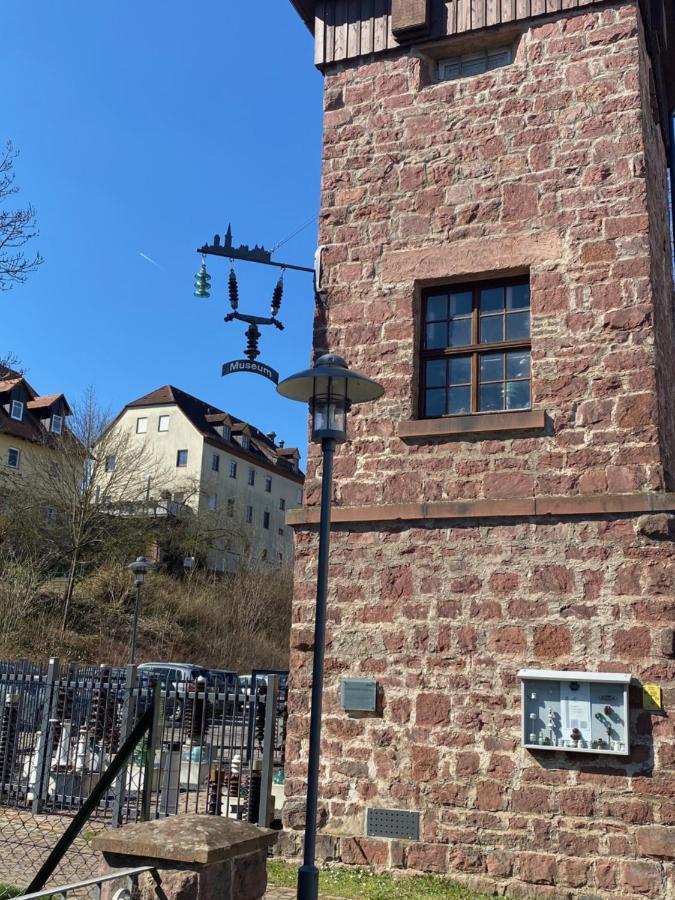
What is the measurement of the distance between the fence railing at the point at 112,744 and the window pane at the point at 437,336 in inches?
156

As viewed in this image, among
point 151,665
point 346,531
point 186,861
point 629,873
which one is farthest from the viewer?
point 151,665

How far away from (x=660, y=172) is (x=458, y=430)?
13.2ft

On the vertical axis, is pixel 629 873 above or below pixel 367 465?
below

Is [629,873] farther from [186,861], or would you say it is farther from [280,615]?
[280,615]

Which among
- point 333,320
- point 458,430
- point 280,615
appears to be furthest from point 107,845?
point 280,615

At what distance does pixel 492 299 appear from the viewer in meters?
8.88

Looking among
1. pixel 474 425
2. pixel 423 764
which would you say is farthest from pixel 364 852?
pixel 474 425

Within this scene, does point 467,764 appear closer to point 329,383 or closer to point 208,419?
point 329,383

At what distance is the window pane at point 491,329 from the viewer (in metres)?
8.76

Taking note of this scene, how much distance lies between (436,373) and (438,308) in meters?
0.67

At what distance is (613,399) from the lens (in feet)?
26.0

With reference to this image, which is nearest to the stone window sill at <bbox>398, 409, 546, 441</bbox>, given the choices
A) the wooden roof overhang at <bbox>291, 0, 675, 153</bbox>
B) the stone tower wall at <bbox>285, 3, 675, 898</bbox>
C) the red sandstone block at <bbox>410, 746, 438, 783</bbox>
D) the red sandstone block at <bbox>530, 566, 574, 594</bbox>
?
the stone tower wall at <bbox>285, 3, 675, 898</bbox>

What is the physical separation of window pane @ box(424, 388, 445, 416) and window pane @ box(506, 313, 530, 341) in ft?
2.72

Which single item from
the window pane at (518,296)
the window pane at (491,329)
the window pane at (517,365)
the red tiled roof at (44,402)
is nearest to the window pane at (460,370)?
the window pane at (491,329)
